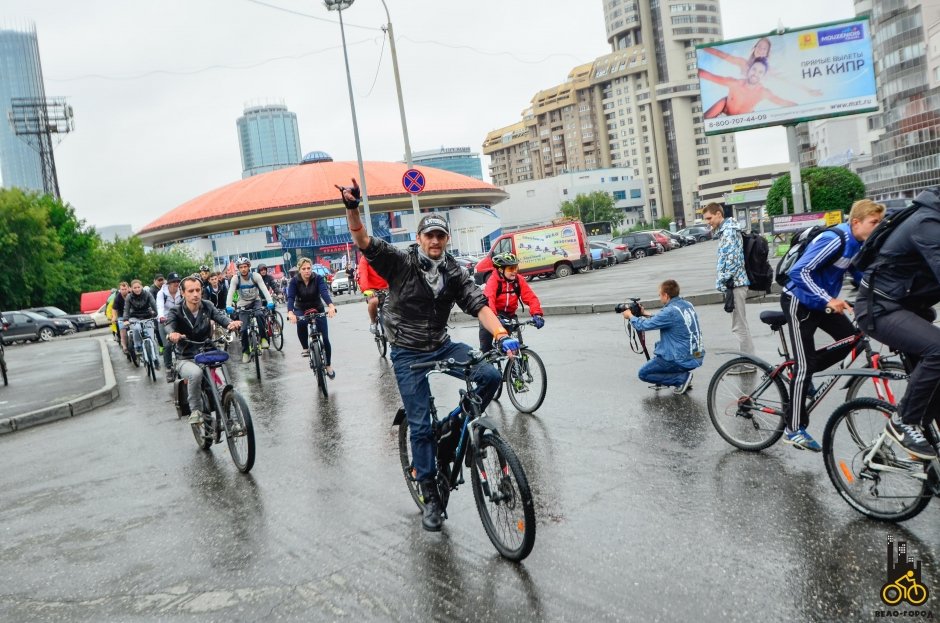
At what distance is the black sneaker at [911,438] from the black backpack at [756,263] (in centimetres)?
436

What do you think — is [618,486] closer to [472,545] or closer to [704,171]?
[472,545]

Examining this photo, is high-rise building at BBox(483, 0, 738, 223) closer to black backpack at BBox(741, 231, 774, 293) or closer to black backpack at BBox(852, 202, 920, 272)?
black backpack at BBox(741, 231, 774, 293)

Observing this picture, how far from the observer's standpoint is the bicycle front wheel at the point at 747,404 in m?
5.36

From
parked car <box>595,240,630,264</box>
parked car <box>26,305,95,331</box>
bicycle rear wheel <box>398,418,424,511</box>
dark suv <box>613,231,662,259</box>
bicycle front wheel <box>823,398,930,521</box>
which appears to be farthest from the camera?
dark suv <box>613,231,662,259</box>

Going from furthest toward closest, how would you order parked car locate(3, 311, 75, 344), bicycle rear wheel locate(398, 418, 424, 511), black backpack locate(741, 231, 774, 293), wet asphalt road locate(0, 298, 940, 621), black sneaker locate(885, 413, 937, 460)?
1. parked car locate(3, 311, 75, 344)
2. black backpack locate(741, 231, 774, 293)
3. bicycle rear wheel locate(398, 418, 424, 511)
4. black sneaker locate(885, 413, 937, 460)
5. wet asphalt road locate(0, 298, 940, 621)

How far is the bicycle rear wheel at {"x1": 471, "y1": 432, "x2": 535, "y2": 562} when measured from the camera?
12.8ft

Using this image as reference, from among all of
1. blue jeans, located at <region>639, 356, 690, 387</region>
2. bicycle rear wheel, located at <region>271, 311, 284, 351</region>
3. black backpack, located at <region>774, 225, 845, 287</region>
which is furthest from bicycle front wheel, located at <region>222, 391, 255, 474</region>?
bicycle rear wheel, located at <region>271, 311, 284, 351</region>

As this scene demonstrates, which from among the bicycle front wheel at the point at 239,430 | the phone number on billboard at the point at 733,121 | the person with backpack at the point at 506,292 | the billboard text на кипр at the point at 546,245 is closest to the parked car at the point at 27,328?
the billboard text на кипр at the point at 546,245

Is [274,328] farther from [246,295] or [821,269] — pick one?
[821,269]

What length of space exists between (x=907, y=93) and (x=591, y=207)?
4512 cm

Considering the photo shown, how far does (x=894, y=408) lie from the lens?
13.4ft

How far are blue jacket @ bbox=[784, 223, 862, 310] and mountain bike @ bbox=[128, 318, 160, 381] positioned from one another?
12.2 meters

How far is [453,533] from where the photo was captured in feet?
15.1

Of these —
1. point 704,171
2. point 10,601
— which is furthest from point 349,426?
point 704,171
